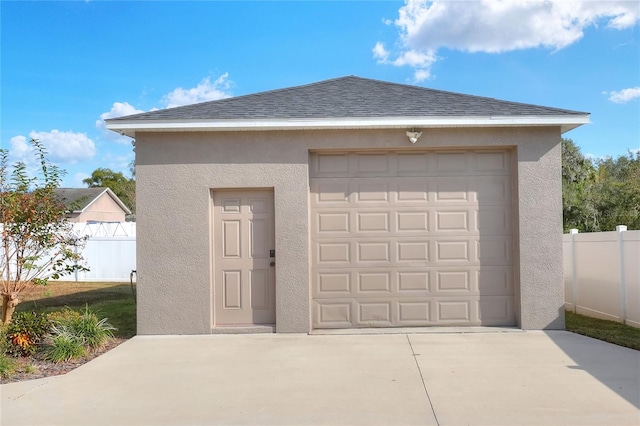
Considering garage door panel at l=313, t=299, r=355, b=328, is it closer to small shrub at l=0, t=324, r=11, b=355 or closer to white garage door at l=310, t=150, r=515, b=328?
white garage door at l=310, t=150, r=515, b=328

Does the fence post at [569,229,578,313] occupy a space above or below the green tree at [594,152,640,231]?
below

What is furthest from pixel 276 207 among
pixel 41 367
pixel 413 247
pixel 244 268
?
pixel 41 367

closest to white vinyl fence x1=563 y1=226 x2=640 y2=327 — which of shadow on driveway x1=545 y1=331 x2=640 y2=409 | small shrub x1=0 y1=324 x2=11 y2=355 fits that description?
shadow on driveway x1=545 y1=331 x2=640 y2=409

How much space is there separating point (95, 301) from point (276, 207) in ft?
23.5

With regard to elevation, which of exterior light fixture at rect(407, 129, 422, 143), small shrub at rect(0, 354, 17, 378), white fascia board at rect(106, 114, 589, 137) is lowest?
small shrub at rect(0, 354, 17, 378)

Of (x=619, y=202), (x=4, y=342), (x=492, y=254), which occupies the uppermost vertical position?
(x=619, y=202)

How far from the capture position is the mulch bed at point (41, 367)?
18.9 ft

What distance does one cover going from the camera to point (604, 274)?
878cm

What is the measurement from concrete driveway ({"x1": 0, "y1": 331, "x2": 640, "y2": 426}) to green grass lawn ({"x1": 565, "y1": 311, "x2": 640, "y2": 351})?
1.13ft

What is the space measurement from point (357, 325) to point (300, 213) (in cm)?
207

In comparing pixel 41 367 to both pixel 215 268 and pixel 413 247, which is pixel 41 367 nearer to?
pixel 215 268

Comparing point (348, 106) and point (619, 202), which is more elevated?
point (348, 106)

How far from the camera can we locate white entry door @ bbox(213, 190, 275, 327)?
8008 millimetres

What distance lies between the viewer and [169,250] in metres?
7.93
